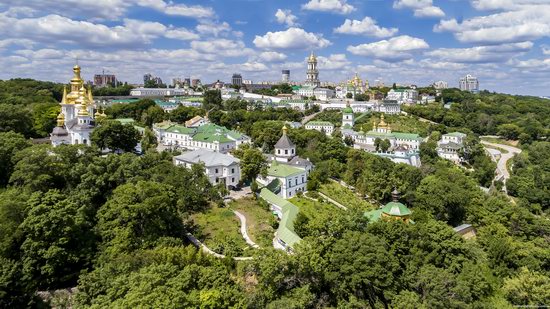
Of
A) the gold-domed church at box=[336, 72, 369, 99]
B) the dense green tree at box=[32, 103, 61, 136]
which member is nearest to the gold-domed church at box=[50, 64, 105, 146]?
the dense green tree at box=[32, 103, 61, 136]

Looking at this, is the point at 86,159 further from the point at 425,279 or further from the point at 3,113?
the point at 425,279

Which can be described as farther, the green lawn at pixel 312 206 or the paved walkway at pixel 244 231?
the green lawn at pixel 312 206

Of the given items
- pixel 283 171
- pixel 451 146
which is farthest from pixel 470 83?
pixel 283 171

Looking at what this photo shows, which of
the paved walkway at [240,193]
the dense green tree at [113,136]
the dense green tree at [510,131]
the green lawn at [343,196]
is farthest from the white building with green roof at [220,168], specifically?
the dense green tree at [510,131]

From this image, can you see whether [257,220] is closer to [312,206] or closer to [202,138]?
[312,206]

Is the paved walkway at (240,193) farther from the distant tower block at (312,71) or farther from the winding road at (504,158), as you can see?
the distant tower block at (312,71)

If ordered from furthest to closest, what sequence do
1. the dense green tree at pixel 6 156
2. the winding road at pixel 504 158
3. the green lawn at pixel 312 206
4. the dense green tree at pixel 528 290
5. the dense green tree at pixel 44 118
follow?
the winding road at pixel 504 158, the dense green tree at pixel 44 118, the green lawn at pixel 312 206, the dense green tree at pixel 6 156, the dense green tree at pixel 528 290

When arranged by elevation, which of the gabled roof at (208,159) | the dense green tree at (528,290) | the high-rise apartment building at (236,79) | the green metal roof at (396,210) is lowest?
the dense green tree at (528,290)
